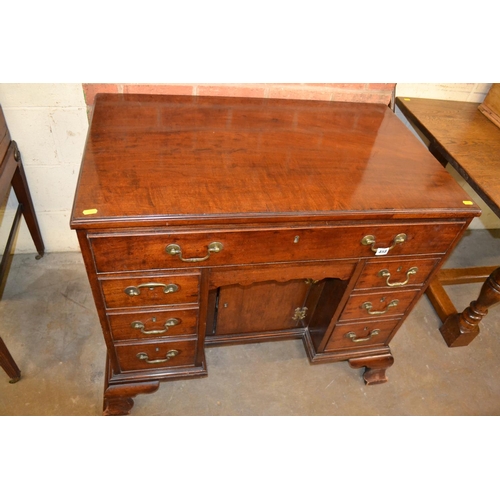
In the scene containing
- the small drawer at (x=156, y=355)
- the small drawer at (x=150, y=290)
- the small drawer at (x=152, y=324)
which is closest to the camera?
the small drawer at (x=150, y=290)

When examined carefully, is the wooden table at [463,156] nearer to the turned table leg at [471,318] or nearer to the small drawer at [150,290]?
the turned table leg at [471,318]

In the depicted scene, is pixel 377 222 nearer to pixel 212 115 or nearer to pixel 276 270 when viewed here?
pixel 276 270

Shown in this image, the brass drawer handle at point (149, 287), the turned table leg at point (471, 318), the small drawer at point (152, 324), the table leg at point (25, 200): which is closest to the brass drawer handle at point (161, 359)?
the small drawer at point (152, 324)

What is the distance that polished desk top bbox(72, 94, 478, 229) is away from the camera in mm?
1087

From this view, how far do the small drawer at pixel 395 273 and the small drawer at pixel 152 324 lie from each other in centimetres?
60

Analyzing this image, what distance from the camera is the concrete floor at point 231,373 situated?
1733 millimetres

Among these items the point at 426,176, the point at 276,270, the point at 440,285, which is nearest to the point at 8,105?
the point at 276,270

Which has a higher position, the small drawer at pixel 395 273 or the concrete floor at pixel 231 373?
the small drawer at pixel 395 273

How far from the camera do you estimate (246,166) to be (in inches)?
48.6

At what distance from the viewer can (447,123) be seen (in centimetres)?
179

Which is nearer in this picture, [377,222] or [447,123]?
[377,222]

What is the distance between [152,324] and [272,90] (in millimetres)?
1006

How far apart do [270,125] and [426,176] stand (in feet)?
1.80

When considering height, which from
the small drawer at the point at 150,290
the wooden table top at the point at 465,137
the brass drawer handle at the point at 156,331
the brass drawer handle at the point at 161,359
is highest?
the wooden table top at the point at 465,137
